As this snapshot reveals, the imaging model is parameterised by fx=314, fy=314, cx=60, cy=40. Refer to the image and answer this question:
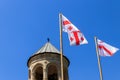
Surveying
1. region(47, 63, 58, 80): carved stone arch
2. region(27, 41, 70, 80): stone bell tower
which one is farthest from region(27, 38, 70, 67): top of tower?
region(47, 63, 58, 80): carved stone arch

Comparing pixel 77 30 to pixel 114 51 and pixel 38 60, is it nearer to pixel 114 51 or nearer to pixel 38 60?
pixel 114 51

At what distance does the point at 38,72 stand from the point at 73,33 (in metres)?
12.9

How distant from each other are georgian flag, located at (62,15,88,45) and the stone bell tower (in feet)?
33.3

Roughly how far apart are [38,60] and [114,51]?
1166 centimetres

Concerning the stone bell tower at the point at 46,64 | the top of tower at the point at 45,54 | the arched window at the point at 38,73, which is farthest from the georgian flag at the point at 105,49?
the arched window at the point at 38,73

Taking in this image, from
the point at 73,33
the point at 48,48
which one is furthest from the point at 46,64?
the point at 73,33

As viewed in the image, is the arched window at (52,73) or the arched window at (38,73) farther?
the arched window at (52,73)

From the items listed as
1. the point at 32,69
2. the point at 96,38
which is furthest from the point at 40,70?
the point at 96,38

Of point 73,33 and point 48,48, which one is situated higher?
point 48,48

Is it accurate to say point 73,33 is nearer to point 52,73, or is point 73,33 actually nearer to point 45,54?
point 45,54

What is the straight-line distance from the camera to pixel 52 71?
108 feet

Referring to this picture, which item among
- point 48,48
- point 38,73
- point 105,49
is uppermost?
point 48,48

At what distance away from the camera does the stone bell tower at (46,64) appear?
31.2m

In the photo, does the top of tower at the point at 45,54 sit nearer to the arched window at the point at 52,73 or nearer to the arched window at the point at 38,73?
the arched window at the point at 38,73
